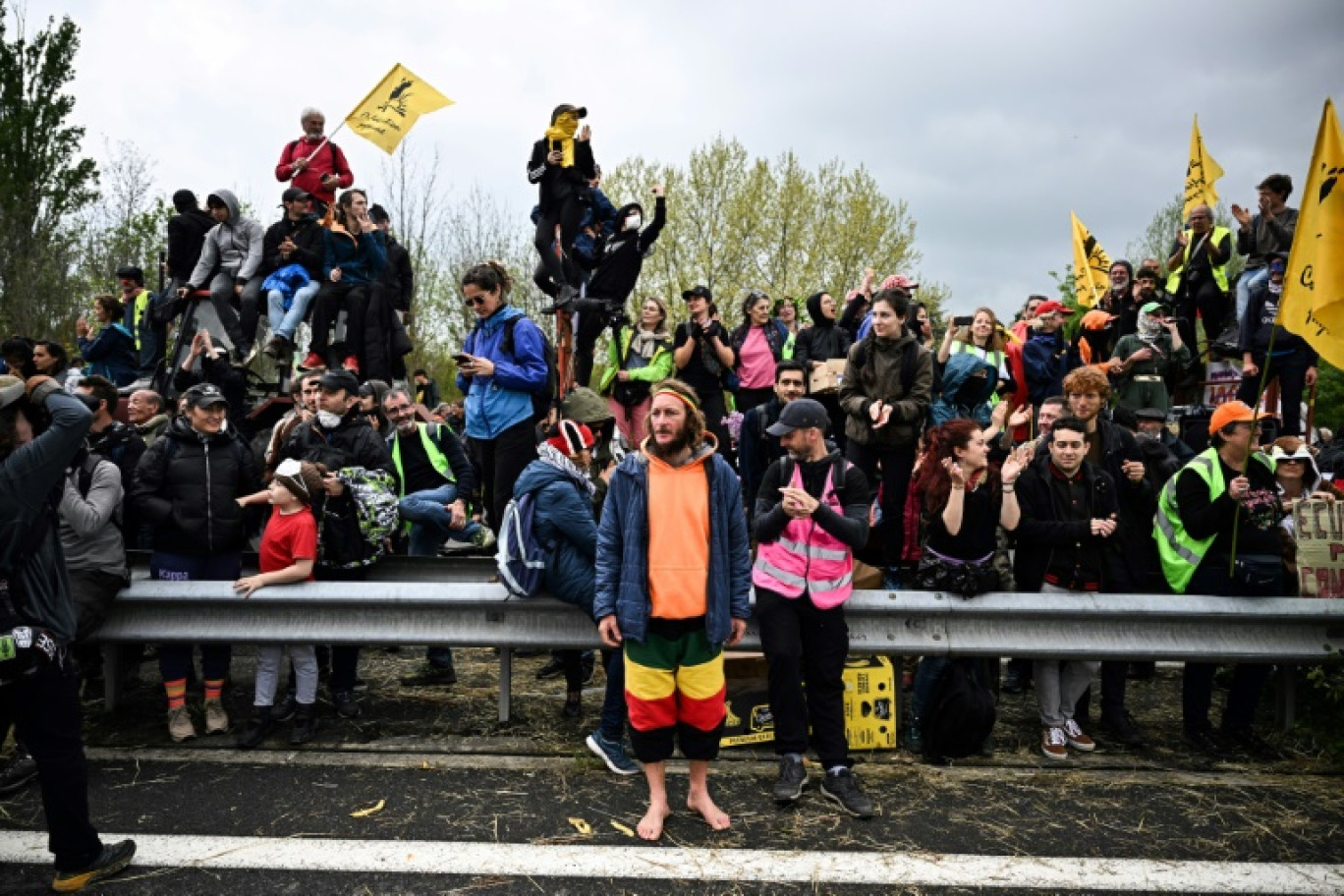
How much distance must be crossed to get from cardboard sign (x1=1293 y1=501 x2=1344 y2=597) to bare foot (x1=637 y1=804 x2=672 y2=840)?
3.86 meters

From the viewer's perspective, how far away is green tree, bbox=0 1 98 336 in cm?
2352

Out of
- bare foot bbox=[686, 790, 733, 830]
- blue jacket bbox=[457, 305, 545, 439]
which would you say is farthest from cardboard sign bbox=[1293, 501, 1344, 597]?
blue jacket bbox=[457, 305, 545, 439]

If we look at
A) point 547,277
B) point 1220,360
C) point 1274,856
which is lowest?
point 1274,856

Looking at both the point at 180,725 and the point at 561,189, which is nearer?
the point at 180,725

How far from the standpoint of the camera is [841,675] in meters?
5.01

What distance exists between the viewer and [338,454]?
19.8ft

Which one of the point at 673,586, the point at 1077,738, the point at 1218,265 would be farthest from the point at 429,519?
the point at 1218,265

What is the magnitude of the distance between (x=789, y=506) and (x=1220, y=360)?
7.53 metres

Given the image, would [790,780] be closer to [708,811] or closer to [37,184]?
[708,811]

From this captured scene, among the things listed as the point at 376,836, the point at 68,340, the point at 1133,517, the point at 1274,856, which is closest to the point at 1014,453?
the point at 1133,517

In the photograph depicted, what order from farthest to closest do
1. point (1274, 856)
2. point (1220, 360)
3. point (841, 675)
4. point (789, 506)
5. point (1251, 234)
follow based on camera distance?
point (1220, 360) → point (1251, 234) → point (841, 675) → point (789, 506) → point (1274, 856)

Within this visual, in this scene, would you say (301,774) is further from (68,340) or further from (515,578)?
(68,340)

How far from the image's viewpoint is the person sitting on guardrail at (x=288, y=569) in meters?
5.27

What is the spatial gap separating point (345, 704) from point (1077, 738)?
4241mm
